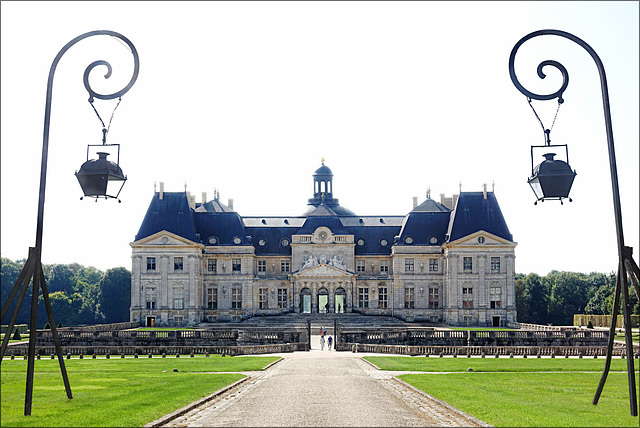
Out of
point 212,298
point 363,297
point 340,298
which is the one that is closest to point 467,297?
point 363,297

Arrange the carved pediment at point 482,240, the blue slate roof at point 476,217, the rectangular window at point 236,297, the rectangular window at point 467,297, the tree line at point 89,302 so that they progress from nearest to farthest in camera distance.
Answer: the carved pediment at point 482,240, the rectangular window at point 467,297, the blue slate roof at point 476,217, the rectangular window at point 236,297, the tree line at point 89,302

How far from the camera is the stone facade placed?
8106 cm

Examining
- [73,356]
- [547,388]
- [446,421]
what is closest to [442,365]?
[547,388]

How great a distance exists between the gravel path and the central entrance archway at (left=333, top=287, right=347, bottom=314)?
58366 mm

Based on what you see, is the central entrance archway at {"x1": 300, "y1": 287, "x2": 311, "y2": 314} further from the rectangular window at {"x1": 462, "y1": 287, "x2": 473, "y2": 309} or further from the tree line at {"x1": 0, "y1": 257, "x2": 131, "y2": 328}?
the tree line at {"x1": 0, "y1": 257, "x2": 131, "y2": 328}

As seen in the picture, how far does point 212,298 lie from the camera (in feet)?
281

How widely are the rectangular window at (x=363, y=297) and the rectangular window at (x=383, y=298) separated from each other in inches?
56.0

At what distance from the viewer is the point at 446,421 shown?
1512 centimetres

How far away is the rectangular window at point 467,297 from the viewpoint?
8112 centimetres

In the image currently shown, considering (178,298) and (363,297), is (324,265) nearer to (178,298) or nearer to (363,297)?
(363,297)

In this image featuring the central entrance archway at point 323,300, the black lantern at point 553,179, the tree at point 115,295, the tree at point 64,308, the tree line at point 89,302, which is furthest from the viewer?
the tree at point 115,295

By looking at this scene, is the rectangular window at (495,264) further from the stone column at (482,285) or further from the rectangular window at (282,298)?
the rectangular window at (282,298)

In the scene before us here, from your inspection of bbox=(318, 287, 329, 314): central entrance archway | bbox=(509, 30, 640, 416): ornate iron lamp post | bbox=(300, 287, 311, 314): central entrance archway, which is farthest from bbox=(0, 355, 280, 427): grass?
bbox=(318, 287, 329, 314): central entrance archway

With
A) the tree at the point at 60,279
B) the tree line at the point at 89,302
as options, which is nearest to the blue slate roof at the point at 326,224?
the tree line at the point at 89,302
